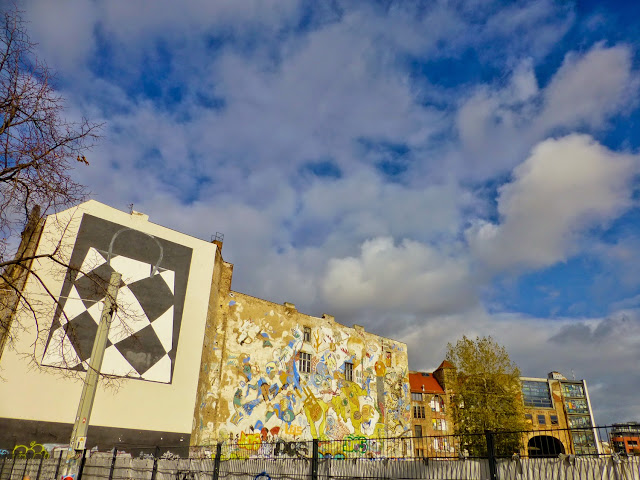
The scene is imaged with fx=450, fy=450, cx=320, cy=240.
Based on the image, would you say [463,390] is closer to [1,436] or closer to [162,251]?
[162,251]

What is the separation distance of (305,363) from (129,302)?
1625 centimetres

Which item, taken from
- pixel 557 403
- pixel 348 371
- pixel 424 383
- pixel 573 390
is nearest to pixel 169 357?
pixel 348 371

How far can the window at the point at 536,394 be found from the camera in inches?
2601

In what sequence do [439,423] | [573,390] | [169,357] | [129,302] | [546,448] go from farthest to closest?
[573,390], [439,423], [169,357], [546,448], [129,302]

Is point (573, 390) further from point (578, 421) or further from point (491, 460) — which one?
point (491, 460)

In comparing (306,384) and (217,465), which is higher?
(306,384)

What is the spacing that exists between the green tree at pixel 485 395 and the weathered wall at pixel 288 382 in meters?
9.38

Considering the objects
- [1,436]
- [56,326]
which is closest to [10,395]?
[1,436]

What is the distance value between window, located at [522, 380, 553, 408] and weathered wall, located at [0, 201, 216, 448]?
180 feet

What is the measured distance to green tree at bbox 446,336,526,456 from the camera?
32.8m

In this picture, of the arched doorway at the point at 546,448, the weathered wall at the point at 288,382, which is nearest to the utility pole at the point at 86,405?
the arched doorway at the point at 546,448

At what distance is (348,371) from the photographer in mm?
41562

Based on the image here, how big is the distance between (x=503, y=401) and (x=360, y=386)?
42.7 feet

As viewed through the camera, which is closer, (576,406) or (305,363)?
(305,363)
